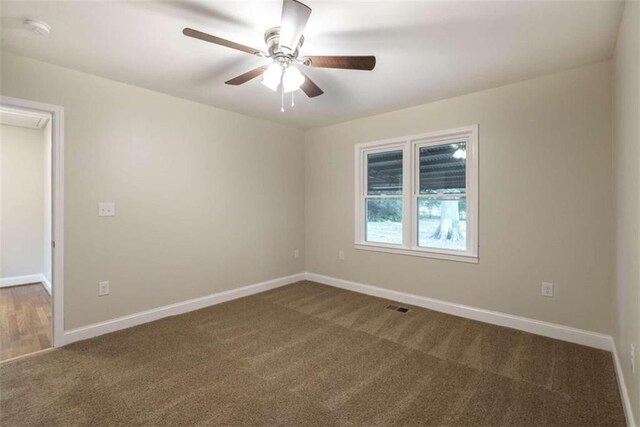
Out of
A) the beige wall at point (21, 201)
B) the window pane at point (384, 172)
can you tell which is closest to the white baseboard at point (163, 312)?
the window pane at point (384, 172)

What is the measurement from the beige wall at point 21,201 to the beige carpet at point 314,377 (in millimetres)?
3311

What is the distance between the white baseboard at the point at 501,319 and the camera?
2699mm

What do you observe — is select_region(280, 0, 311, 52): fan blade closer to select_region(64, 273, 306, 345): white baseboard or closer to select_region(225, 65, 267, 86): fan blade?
select_region(225, 65, 267, 86): fan blade

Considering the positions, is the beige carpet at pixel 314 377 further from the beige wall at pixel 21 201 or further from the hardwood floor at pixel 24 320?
the beige wall at pixel 21 201

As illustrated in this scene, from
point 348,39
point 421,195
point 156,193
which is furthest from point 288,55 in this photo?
point 421,195

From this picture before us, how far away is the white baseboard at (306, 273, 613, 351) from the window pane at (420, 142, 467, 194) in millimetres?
1347

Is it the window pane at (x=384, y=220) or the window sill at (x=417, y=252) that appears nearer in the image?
the window sill at (x=417, y=252)

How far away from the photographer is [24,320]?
3.37 metres

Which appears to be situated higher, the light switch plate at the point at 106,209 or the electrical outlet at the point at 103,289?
the light switch plate at the point at 106,209

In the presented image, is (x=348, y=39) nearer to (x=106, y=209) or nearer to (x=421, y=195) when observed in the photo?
(x=421, y=195)

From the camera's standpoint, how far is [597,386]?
2113 millimetres

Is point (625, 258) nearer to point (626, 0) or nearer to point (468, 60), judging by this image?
point (626, 0)

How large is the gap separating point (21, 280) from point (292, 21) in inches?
235

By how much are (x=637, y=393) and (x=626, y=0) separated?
86.1 inches
